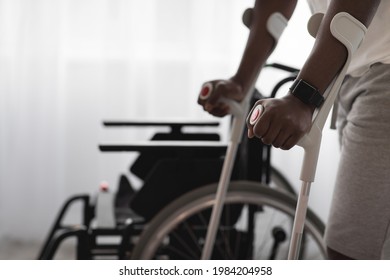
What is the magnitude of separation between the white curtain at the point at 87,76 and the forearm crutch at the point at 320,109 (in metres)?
1.41

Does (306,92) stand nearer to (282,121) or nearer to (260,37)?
(282,121)

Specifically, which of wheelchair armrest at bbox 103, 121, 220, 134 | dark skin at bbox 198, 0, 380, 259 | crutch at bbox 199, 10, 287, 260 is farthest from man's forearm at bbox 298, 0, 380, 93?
wheelchair armrest at bbox 103, 121, 220, 134

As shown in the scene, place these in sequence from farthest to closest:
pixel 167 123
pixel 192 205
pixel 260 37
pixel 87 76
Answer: pixel 87 76 → pixel 167 123 → pixel 192 205 → pixel 260 37

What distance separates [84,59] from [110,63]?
116mm

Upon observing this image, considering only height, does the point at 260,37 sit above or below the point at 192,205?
above

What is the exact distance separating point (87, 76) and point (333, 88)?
1.69 m

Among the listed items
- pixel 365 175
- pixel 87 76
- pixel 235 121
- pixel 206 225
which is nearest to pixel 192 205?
pixel 206 225

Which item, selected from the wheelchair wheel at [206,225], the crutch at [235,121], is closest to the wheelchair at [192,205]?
the wheelchair wheel at [206,225]

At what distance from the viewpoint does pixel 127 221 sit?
1.46m

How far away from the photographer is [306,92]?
0.75 meters

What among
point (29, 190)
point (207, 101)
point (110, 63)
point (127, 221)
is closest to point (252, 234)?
point (127, 221)

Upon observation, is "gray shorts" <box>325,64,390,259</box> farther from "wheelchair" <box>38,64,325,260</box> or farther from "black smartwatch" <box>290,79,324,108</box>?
"wheelchair" <box>38,64,325,260</box>

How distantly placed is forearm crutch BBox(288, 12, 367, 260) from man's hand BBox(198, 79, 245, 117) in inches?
11.1
